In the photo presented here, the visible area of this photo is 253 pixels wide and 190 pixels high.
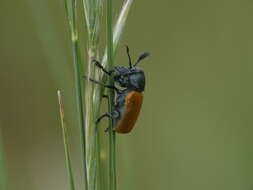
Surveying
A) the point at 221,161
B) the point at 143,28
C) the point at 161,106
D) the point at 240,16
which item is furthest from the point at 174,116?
the point at 240,16

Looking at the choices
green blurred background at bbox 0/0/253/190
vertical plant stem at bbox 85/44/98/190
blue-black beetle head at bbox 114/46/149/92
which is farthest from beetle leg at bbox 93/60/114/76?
green blurred background at bbox 0/0/253/190

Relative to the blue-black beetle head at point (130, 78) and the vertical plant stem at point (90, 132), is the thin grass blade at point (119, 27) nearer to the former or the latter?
the vertical plant stem at point (90, 132)

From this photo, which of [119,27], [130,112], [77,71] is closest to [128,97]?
[130,112]

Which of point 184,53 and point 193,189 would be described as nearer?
point 193,189

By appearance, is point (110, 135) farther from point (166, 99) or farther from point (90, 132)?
point (166, 99)

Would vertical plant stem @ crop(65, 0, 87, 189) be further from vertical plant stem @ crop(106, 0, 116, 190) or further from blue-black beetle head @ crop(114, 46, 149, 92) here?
blue-black beetle head @ crop(114, 46, 149, 92)

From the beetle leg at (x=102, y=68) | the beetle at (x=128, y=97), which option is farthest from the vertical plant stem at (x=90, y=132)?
the beetle at (x=128, y=97)

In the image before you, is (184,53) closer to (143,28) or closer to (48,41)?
(143,28)
